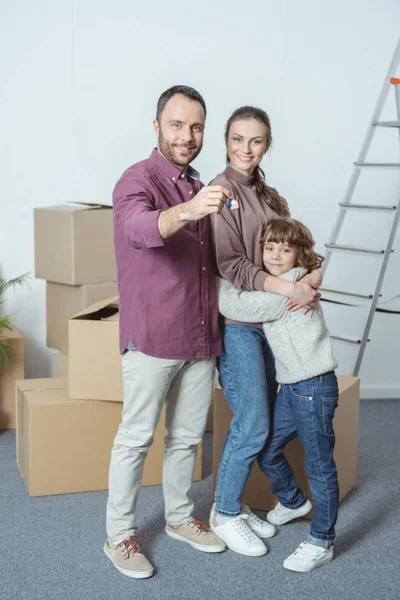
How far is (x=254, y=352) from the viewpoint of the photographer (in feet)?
7.72

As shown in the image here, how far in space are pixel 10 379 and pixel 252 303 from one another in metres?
1.79

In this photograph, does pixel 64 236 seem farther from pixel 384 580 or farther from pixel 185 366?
pixel 384 580

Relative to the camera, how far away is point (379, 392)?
4.42m

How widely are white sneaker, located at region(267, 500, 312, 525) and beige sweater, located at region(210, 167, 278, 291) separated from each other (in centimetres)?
83

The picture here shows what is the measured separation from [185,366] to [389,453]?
1.50 metres

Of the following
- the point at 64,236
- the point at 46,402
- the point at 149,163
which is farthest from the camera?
the point at 64,236

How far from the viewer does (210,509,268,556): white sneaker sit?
241cm

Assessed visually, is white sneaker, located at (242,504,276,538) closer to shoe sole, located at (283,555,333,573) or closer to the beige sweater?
shoe sole, located at (283,555,333,573)

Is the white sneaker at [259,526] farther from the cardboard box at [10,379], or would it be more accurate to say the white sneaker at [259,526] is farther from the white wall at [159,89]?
the white wall at [159,89]

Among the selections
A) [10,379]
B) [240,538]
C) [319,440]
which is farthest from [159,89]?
[240,538]

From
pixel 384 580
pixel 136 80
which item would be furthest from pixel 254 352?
pixel 136 80

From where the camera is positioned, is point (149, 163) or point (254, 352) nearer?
point (149, 163)

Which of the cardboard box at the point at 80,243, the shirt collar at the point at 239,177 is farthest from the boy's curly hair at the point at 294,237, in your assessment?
the cardboard box at the point at 80,243

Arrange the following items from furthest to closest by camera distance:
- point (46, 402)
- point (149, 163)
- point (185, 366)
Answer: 1. point (46, 402)
2. point (185, 366)
3. point (149, 163)
